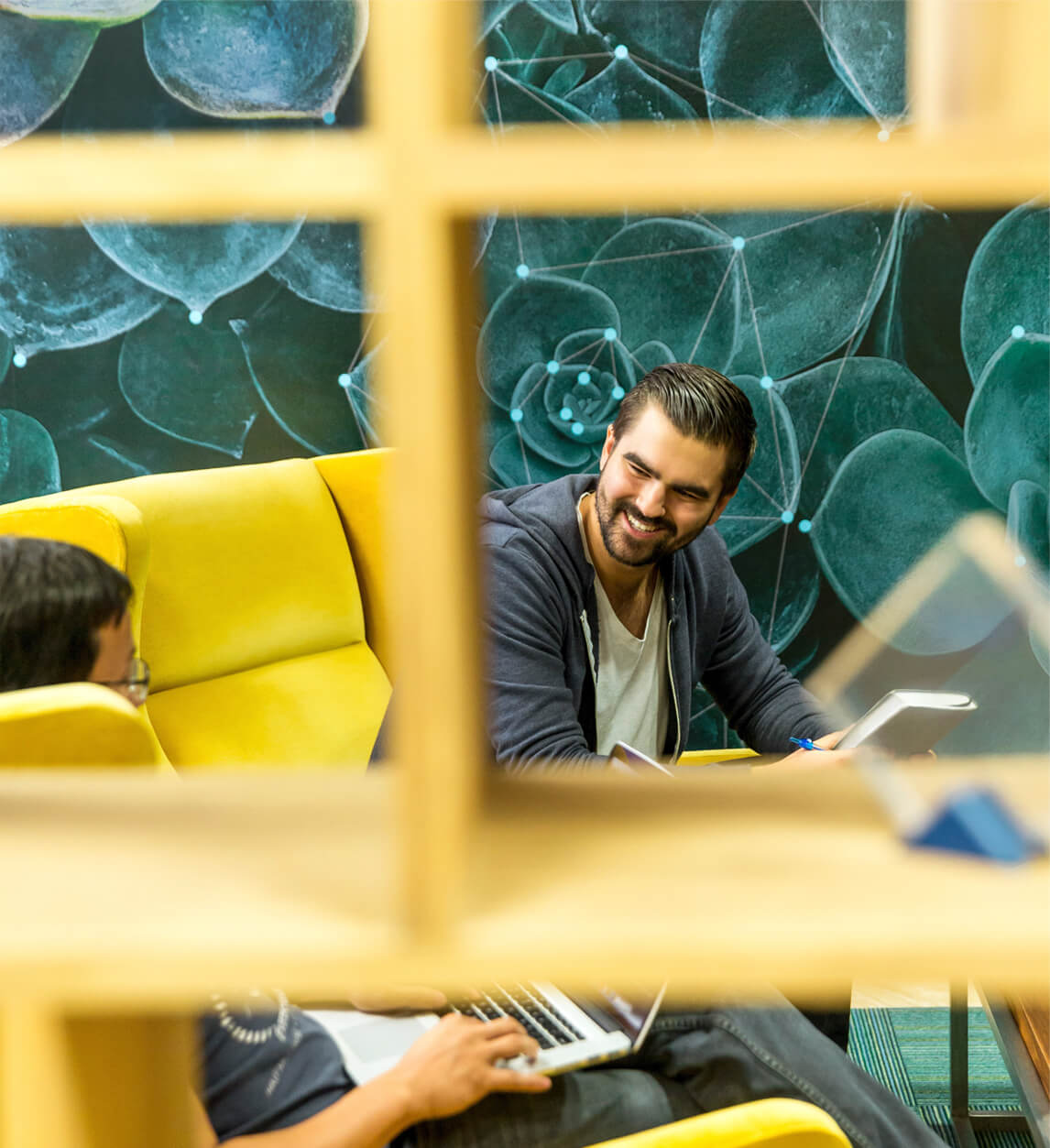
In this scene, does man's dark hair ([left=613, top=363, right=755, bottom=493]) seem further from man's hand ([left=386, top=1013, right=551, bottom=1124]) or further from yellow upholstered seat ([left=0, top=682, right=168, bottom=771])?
yellow upholstered seat ([left=0, top=682, right=168, bottom=771])

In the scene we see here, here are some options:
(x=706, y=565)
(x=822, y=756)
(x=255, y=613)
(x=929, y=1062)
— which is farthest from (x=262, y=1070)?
(x=929, y=1062)

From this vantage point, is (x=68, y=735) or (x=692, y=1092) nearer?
(x=68, y=735)

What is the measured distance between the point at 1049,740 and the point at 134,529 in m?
1.37

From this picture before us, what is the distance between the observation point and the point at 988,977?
1.30ft

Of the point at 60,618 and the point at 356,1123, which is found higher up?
the point at 60,618

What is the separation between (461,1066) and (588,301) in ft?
7.09

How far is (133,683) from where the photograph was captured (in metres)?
1.35

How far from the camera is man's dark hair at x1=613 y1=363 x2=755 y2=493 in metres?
1.79

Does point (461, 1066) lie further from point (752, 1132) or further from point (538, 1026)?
point (752, 1132)

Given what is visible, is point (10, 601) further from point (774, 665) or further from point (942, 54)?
point (774, 665)

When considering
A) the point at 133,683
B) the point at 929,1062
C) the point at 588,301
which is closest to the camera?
the point at 133,683

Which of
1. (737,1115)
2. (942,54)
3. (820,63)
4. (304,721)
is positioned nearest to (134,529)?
(304,721)

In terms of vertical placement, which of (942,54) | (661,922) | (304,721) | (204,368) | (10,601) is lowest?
(304,721)

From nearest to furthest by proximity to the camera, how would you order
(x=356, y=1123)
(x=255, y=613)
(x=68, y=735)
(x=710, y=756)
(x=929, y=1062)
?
(x=68, y=735) < (x=356, y=1123) < (x=929, y=1062) < (x=255, y=613) < (x=710, y=756)
